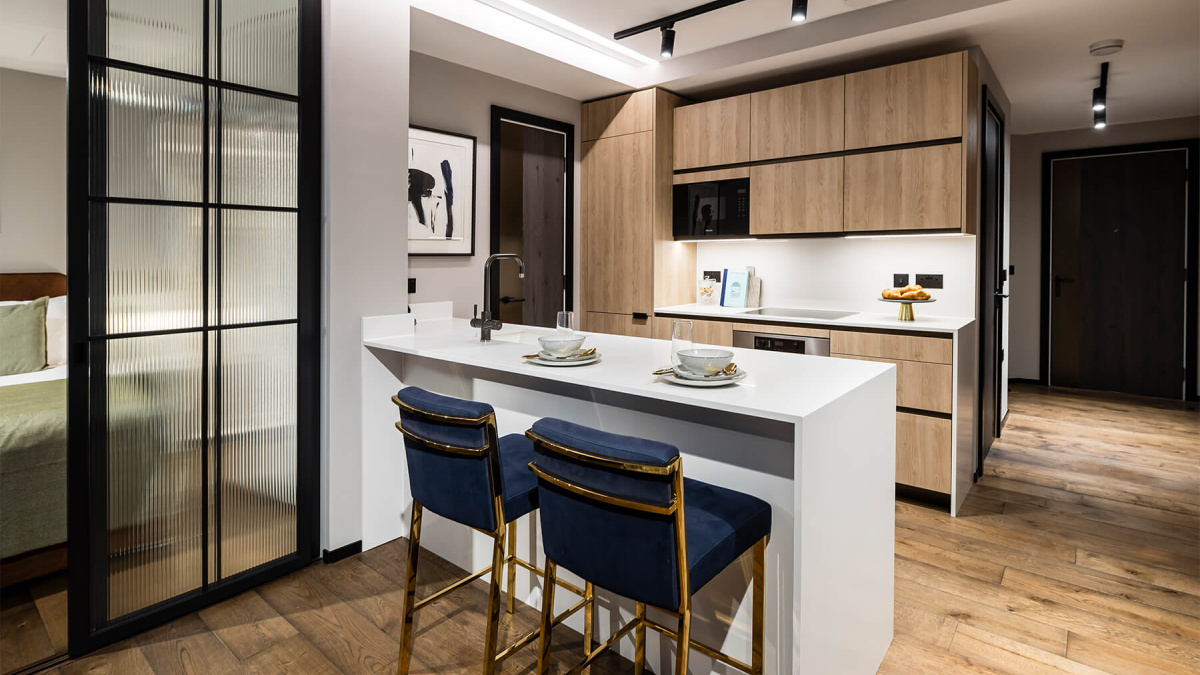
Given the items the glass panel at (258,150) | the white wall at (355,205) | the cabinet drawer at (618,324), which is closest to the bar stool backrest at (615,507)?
the white wall at (355,205)

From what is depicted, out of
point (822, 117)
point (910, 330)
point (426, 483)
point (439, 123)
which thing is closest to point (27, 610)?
point (426, 483)

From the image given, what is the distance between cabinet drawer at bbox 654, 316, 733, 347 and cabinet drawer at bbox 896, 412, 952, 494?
111 centimetres

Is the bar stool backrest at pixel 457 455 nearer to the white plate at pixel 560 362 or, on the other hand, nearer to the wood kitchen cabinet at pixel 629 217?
Result: the white plate at pixel 560 362

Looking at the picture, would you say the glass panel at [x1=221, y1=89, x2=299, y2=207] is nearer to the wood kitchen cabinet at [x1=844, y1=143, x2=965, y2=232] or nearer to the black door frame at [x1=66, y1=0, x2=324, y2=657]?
the black door frame at [x1=66, y1=0, x2=324, y2=657]

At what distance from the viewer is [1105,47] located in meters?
3.60

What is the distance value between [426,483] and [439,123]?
2.66 m

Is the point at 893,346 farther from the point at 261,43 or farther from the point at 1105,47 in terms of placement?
the point at 261,43

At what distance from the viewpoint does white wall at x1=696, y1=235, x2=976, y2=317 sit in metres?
3.79

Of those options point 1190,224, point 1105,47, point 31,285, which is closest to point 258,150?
point 31,285

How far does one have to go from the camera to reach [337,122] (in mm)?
2578

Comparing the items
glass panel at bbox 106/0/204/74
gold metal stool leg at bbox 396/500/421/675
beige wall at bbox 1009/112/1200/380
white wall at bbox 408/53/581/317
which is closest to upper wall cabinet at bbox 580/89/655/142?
white wall at bbox 408/53/581/317

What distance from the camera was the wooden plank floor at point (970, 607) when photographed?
2.01 metres

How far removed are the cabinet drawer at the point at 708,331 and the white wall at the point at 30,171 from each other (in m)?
3.45

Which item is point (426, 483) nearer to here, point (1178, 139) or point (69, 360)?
point (69, 360)
